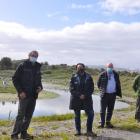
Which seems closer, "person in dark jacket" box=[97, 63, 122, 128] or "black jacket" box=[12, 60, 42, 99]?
"black jacket" box=[12, 60, 42, 99]

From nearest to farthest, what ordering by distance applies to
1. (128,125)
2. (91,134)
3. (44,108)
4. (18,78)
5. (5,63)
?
1. (18,78)
2. (91,134)
3. (128,125)
4. (44,108)
5. (5,63)

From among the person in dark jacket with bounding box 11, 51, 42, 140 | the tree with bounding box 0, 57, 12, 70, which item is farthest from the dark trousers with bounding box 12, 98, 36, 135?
the tree with bounding box 0, 57, 12, 70

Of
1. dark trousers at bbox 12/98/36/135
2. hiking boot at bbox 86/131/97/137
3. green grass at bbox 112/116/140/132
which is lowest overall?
green grass at bbox 112/116/140/132

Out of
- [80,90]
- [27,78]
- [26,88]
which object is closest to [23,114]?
[26,88]

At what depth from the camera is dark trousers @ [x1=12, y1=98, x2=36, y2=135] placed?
13.1 meters

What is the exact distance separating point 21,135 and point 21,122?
15.4 inches

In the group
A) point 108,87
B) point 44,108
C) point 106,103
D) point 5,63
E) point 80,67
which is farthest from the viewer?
point 5,63

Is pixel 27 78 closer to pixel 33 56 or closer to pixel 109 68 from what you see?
pixel 33 56

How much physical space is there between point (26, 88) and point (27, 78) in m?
0.29

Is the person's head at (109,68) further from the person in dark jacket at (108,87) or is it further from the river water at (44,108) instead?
the river water at (44,108)

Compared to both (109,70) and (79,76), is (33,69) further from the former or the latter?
(109,70)

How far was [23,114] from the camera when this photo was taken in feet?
43.2

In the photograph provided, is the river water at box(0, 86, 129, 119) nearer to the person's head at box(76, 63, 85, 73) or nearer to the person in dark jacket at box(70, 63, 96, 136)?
the person in dark jacket at box(70, 63, 96, 136)

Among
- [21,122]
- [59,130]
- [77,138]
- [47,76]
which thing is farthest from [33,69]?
[47,76]
